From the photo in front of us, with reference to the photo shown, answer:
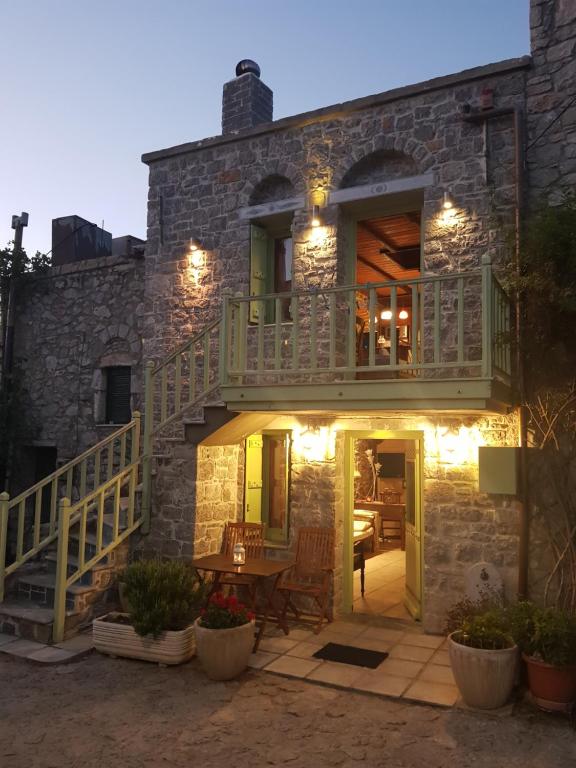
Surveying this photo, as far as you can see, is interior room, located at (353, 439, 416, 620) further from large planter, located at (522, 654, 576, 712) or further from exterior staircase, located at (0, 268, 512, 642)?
large planter, located at (522, 654, 576, 712)

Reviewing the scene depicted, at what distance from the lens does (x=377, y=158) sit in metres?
7.67

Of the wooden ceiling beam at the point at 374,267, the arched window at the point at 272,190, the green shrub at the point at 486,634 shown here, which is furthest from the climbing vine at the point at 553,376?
the wooden ceiling beam at the point at 374,267

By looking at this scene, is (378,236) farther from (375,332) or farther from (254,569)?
(254,569)

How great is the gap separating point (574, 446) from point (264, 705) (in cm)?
392

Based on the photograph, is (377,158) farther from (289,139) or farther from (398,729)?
(398,729)

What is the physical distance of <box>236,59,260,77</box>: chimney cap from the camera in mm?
9422

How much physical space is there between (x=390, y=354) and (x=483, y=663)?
2.83m

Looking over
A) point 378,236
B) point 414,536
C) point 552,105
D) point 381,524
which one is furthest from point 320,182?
point 381,524

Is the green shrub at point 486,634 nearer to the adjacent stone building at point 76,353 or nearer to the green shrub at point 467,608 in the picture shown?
the green shrub at point 467,608

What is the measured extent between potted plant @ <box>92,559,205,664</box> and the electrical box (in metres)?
3.19

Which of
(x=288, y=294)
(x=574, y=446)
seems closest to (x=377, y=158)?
(x=288, y=294)

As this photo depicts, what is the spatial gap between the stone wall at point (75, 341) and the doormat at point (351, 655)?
16.1 feet

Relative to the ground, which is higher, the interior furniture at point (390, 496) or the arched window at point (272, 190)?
the arched window at point (272, 190)

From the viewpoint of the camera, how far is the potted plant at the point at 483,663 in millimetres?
4832
